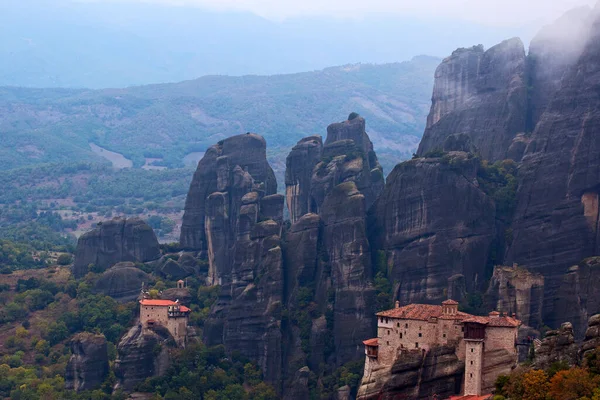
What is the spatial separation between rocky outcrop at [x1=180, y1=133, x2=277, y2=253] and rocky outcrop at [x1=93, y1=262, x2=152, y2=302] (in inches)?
269

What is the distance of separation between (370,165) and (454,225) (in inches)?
1064

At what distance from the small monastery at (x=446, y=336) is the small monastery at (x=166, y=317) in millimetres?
25705

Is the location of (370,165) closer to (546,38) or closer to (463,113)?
(463,113)

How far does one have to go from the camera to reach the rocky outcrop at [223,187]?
136 m

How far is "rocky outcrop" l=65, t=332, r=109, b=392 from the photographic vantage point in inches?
4555

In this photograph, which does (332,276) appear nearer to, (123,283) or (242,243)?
(242,243)

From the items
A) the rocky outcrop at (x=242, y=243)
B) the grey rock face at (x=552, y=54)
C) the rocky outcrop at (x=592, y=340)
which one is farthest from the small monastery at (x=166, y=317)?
the rocky outcrop at (x=592, y=340)

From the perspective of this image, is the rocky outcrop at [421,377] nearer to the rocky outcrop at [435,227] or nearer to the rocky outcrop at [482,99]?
the rocky outcrop at [435,227]

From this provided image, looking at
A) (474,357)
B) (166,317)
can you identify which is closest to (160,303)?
(166,317)

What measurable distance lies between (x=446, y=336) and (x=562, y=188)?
19.6m

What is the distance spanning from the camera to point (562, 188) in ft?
346

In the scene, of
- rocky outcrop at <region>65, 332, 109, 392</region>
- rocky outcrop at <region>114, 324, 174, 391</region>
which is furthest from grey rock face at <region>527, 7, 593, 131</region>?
rocky outcrop at <region>65, 332, 109, 392</region>

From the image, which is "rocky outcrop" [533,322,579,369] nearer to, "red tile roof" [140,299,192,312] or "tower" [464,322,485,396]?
"tower" [464,322,485,396]

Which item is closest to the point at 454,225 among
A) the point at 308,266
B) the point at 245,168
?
the point at 308,266
